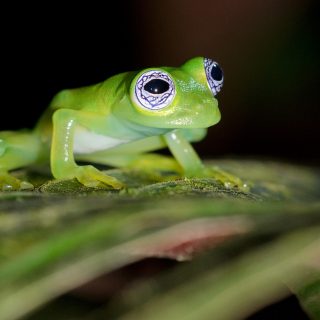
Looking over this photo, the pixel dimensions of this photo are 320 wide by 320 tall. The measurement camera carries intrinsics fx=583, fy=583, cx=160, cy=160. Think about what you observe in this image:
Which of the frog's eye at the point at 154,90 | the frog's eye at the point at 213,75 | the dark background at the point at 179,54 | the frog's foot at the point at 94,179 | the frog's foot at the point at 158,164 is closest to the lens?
the frog's foot at the point at 94,179

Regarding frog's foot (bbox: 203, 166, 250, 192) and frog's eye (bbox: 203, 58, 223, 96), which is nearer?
frog's foot (bbox: 203, 166, 250, 192)

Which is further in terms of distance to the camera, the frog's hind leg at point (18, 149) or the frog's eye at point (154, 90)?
the frog's hind leg at point (18, 149)

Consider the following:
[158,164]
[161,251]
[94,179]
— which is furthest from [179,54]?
[161,251]

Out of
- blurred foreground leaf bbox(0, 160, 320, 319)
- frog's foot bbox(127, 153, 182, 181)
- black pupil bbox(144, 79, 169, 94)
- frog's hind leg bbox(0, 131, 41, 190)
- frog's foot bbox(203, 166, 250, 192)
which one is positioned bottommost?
frog's foot bbox(203, 166, 250, 192)

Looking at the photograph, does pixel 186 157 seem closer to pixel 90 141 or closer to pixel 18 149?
pixel 90 141

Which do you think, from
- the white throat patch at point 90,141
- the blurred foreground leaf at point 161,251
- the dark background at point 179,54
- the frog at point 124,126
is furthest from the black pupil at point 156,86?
the dark background at point 179,54

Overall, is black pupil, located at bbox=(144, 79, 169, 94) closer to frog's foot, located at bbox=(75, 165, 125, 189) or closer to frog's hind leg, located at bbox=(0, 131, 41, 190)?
frog's foot, located at bbox=(75, 165, 125, 189)

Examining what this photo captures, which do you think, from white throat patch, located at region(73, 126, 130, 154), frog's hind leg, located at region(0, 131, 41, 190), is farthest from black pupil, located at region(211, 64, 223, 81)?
frog's hind leg, located at region(0, 131, 41, 190)

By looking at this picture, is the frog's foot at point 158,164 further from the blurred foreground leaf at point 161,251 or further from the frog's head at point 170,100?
the blurred foreground leaf at point 161,251
